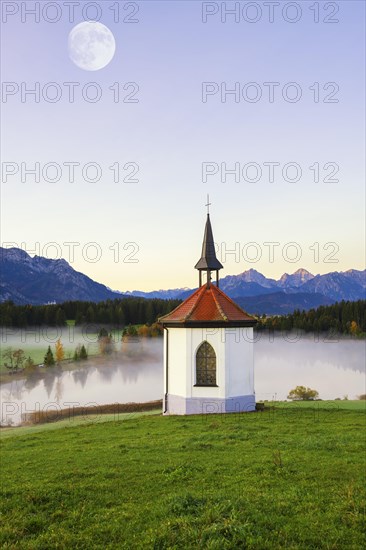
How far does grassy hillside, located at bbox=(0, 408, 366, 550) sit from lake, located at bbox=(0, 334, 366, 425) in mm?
25264

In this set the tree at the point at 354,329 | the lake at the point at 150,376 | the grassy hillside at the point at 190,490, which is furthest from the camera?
the tree at the point at 354,329

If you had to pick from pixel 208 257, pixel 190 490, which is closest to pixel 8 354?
pixel 208 257

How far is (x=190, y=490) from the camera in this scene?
10734 millimetres

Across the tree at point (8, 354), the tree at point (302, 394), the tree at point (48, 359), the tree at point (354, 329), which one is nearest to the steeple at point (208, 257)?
the tree at point (302, 394)

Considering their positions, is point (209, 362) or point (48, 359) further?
point (48, 359)

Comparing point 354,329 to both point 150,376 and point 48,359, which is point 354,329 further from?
point 48,359

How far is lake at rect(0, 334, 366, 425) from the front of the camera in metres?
53.0

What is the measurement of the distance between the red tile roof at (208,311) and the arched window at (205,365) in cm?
161

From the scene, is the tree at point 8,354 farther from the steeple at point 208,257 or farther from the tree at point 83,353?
the steeple at point 208,257

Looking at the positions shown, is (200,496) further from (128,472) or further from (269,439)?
(269,439)

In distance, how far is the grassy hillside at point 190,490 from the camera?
7.93 m

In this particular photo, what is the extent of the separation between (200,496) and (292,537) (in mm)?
2580

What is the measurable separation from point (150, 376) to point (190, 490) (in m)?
54.2

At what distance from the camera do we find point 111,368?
74875 millimetres
